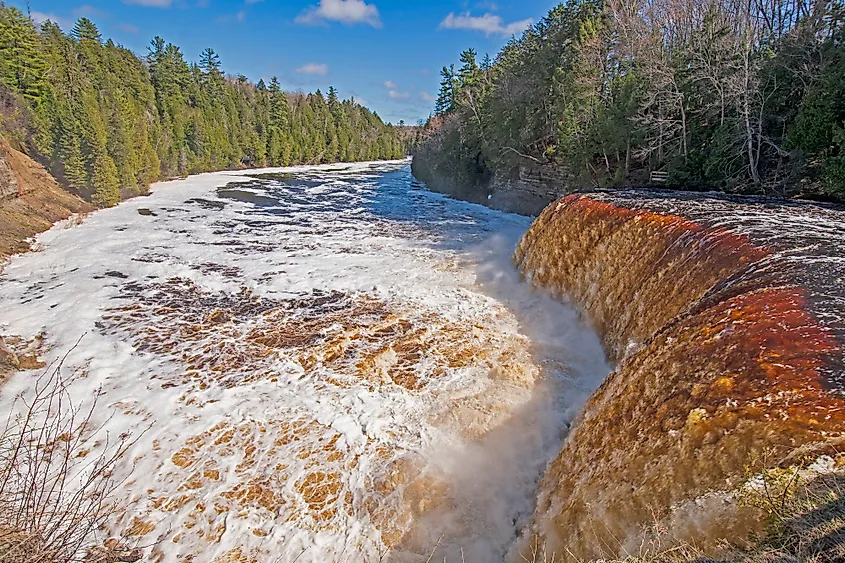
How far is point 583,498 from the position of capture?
13.5ft

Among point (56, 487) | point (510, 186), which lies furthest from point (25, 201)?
point (510, 186)

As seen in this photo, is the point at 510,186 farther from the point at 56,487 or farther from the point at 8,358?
the point at 56,487

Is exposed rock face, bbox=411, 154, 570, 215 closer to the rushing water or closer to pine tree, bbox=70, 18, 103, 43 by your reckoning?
the rushing water

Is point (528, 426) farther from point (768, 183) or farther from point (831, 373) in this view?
point (768, 183)

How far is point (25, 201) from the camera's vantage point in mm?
20078

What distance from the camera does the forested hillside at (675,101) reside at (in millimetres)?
12320

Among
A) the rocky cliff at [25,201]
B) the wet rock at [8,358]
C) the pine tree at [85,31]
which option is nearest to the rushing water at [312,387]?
the wet rock at [8,358]

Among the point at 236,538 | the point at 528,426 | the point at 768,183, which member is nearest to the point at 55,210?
the point at 236,538

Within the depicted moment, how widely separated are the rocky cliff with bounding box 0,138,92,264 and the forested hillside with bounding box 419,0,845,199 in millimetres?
23596

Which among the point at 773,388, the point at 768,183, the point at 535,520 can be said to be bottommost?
the point at 535,520

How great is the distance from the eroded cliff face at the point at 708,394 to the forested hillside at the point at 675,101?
21.9 ft

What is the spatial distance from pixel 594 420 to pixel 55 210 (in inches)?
1038

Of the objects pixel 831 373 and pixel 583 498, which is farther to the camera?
pixel 583 498

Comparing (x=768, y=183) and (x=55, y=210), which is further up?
(x=768, y=183)
